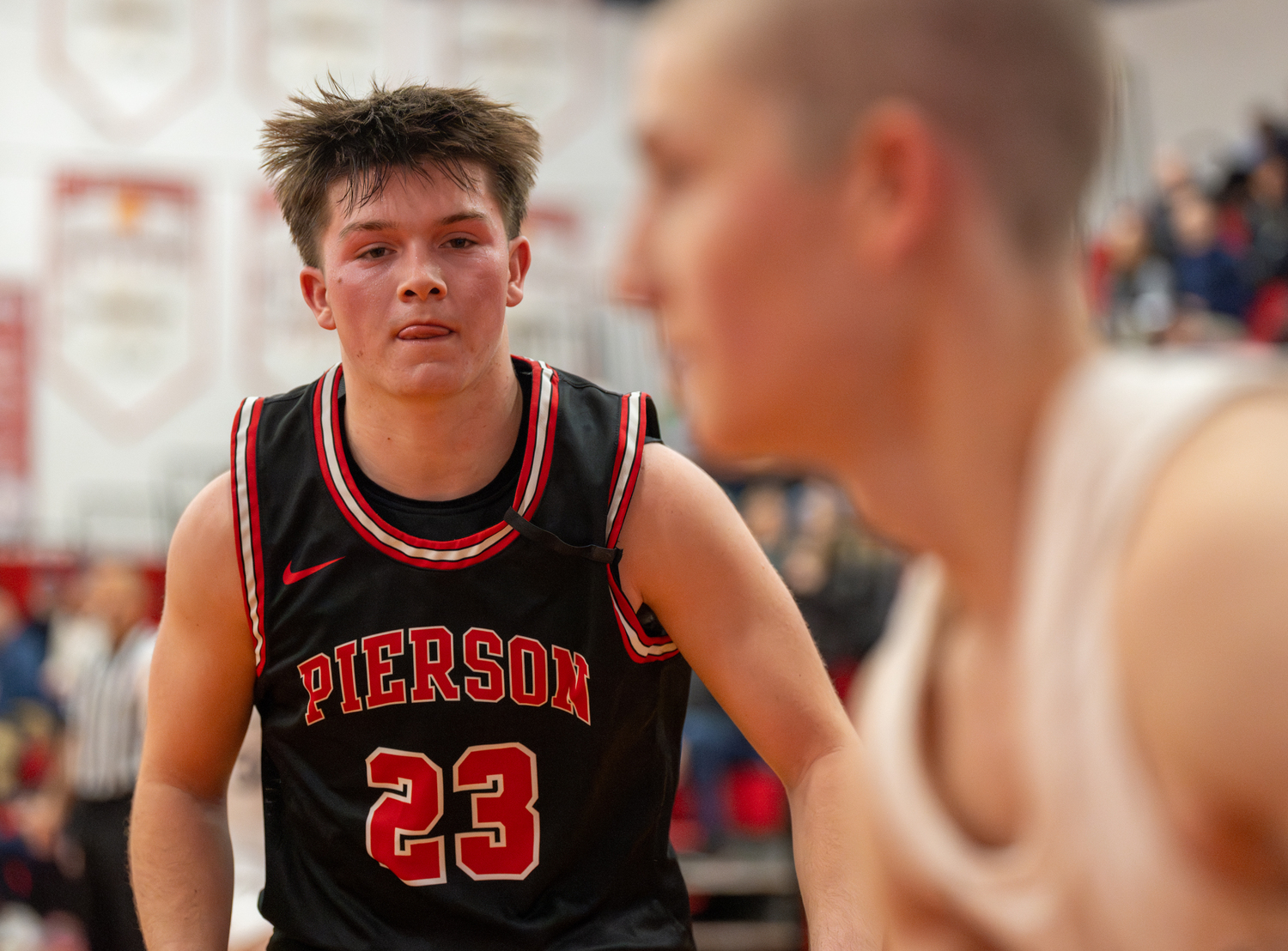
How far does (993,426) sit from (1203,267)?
1052 centimetres

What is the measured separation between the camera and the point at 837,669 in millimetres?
8578

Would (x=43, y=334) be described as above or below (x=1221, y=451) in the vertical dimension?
below

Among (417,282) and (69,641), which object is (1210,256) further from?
(69,641)

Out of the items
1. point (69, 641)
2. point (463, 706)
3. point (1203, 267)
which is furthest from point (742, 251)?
point (69, 641)

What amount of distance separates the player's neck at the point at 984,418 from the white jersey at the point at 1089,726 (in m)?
0.03

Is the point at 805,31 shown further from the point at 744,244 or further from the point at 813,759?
the point at 813,759

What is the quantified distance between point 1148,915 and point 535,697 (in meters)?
1.82

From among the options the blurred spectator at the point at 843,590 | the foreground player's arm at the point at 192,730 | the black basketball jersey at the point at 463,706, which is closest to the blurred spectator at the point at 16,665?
the blurred spectator at the point at 843,590

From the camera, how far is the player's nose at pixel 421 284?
2512 millimetres

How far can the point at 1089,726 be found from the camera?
975 mm

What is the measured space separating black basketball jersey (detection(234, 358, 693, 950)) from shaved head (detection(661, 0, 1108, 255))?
1.63 metres

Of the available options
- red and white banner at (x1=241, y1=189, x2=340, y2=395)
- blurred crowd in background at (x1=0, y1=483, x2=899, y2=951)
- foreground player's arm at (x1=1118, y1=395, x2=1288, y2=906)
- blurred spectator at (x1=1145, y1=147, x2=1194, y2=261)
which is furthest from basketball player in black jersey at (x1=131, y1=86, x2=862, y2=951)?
red and white banner at (x1=241, y1=189, x2=340, y2=395)

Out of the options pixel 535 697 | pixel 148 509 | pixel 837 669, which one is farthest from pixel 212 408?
pixel 535 697

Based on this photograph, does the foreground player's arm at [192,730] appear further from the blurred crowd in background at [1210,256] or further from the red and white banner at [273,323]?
the red and white banner at [273,323]
